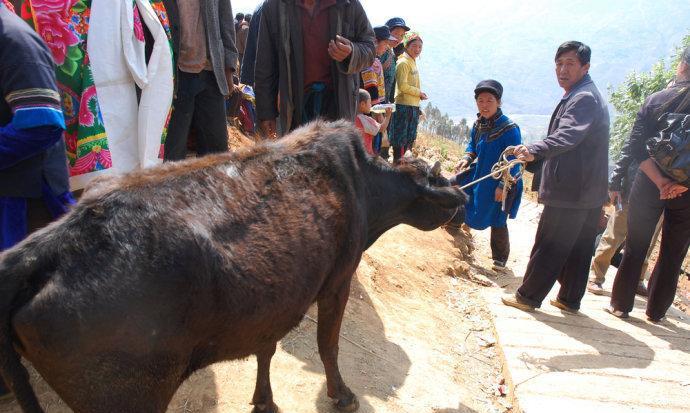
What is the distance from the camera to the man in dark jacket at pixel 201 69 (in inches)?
131

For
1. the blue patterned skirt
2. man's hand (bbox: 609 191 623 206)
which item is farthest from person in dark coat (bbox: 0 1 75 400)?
the blue patterned skirt

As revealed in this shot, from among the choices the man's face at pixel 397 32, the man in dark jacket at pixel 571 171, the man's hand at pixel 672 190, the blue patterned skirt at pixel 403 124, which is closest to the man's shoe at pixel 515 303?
the man in dark jacket at pixel 571 171

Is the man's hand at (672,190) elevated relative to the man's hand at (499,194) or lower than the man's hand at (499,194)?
elevated

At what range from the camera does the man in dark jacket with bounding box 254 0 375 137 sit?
375 centimetres

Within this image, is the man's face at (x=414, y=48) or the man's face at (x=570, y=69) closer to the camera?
the man's face at (x=570, y=69)

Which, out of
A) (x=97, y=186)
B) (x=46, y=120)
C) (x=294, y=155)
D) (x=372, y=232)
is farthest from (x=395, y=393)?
(x=46, y=120)

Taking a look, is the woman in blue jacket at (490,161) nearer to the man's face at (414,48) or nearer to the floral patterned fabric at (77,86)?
the man's face at (414,48)

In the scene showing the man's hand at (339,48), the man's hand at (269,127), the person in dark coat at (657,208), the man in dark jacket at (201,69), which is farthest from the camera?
the person in dark coat at (657,208)

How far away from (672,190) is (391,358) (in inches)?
126

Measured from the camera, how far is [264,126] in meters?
4.15

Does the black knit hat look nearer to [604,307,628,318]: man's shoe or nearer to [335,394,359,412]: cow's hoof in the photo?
[604,307,628,318]: man's shoe

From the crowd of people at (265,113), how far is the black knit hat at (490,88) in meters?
0.02

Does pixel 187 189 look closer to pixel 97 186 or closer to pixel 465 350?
pixel 97 186

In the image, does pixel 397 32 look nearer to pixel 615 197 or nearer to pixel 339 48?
Result: pixel 615 197
